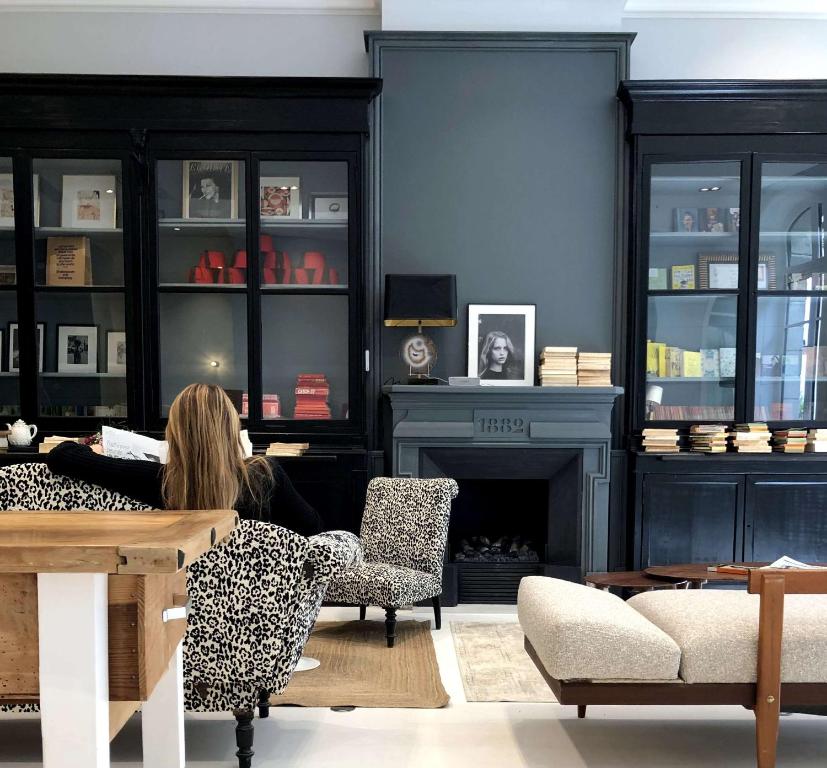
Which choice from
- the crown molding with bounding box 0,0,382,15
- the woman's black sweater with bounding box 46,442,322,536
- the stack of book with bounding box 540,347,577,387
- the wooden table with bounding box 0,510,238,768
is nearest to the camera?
the wooden table with bounding box 0,510,238,768

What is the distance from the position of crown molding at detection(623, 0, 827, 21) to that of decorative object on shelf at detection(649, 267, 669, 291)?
66.5 inches

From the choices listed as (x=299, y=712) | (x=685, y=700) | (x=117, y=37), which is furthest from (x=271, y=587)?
(x=117, y=37)

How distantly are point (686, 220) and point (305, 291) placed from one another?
92.8 inches

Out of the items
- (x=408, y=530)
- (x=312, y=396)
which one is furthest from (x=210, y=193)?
(x=408, y=530)

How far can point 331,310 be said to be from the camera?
4711 millimetres

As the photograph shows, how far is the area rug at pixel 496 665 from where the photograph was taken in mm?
3088

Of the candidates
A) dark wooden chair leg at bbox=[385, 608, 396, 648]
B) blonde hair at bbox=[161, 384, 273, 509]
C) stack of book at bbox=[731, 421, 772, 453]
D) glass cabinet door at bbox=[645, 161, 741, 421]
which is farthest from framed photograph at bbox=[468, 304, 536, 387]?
blonde hair at bbox=[161, 384, 273, 509]

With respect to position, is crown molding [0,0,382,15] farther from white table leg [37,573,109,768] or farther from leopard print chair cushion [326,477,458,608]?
white table leg [37,573,109,768]

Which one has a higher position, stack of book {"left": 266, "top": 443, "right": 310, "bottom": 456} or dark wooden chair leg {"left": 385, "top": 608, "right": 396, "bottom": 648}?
stack of book {"left": 266, "top": 443, "right": 310, "bottom": 456}

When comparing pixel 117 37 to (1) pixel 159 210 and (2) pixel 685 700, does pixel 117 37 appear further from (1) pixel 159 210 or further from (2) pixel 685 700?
(2) pixel 685 700

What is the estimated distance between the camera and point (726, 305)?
473 centimetres

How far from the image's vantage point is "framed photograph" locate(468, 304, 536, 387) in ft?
→ 15.9

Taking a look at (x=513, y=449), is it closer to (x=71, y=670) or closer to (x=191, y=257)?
(x=191, y=257)

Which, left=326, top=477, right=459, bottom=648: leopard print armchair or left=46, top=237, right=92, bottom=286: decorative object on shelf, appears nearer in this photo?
left=326, top=477, right=459, bottom=648: leopard print armchair
